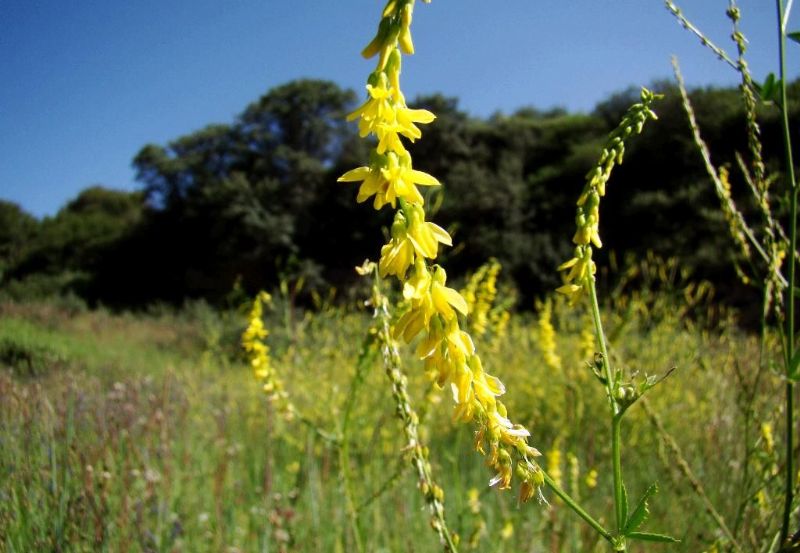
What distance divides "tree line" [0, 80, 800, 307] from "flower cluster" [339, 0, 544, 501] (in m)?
9.05

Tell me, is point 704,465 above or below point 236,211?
below

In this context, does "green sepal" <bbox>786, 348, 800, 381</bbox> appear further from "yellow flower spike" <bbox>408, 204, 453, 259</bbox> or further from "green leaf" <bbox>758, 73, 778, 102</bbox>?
"yellow flower spike" <bbox>408, 204, 453, 259</bbox>

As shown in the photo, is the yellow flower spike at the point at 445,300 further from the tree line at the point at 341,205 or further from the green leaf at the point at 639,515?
the tree line at the point at 341,205

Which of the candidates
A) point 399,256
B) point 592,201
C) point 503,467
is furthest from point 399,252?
point 592,201

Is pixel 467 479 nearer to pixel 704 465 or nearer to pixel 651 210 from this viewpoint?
pixel 704 465

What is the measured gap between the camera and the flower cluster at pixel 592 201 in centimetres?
80

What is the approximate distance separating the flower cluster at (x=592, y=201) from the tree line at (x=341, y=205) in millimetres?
8778

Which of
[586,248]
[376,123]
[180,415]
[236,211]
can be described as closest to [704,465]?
[586,248]

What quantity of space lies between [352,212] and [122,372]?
439 inches

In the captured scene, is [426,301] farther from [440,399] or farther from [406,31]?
[440,399]

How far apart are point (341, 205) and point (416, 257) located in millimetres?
16594

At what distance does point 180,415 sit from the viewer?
4223mm

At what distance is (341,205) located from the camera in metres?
17.0

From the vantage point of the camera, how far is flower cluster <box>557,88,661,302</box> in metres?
0.80
